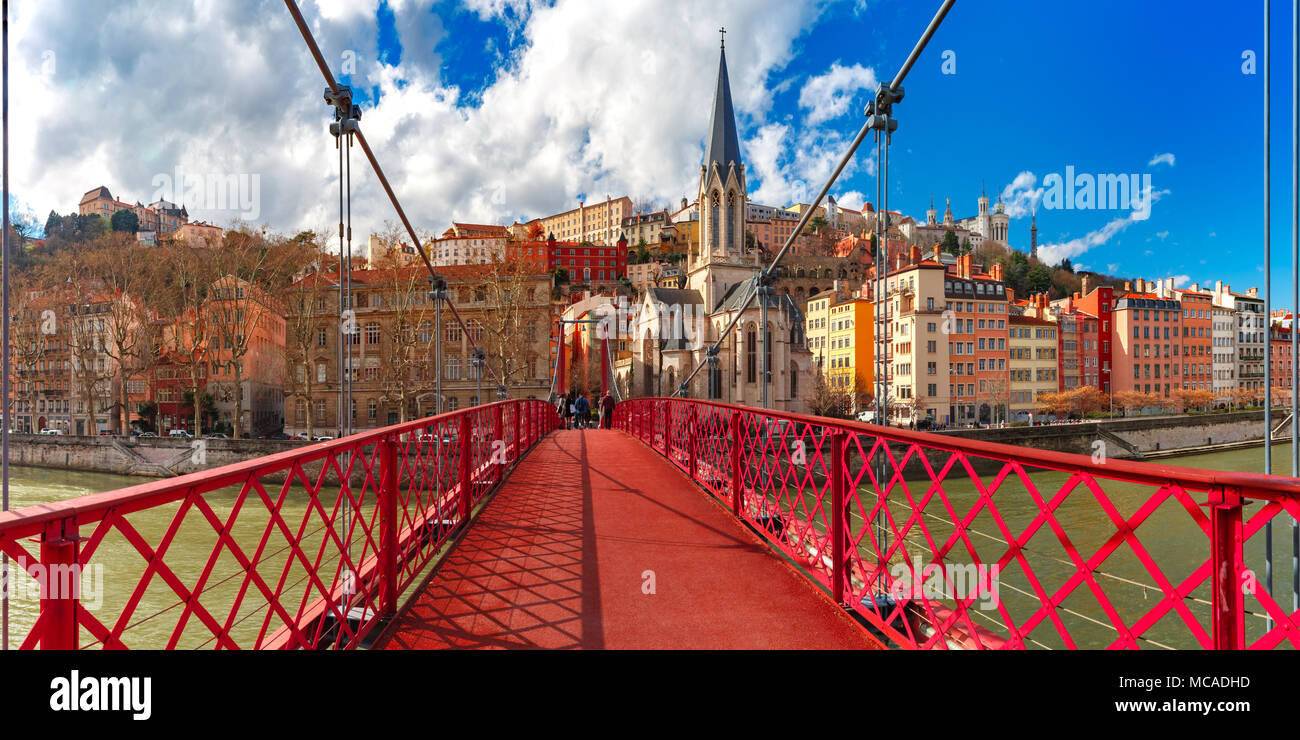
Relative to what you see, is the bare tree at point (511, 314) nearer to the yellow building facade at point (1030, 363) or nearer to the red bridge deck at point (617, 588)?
the red bridge deck at point (617, 588)

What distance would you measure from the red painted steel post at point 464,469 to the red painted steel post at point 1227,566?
16.4 ft

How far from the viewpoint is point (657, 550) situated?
4773mm

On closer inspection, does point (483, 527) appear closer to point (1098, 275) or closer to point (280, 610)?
point (280, 610)

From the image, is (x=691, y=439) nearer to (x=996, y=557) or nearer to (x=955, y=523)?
(x=955, y=523)

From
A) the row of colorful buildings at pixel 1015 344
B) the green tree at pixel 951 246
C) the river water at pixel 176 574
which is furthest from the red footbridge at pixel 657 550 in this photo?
the green tree at pixel 951 246

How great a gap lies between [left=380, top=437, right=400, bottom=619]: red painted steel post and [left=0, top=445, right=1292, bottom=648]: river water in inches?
128

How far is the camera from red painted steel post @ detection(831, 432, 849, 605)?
347cm

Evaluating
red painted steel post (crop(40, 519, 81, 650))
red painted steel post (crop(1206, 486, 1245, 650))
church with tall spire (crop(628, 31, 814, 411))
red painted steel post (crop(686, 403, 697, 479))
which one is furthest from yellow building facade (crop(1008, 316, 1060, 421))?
red painted steel post (crop(40, 519, 81, 650))

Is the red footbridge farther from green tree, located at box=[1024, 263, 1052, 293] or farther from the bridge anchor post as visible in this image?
green tree, located at box=[1024, 263, 1052, 293]

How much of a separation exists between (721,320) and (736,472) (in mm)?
41168

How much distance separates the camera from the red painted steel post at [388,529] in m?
3.46

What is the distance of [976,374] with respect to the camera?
47.7 meters
